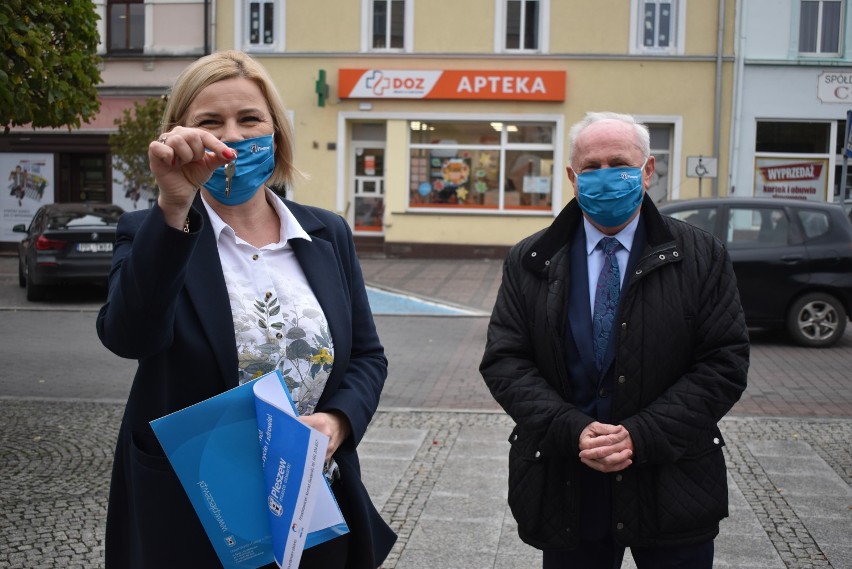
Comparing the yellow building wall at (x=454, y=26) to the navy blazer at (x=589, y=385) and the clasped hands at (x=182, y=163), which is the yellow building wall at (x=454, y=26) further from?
the clasped hands at (x=182, y=163)

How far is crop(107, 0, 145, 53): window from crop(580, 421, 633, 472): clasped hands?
2375cm

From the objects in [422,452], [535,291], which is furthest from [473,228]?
[535,291]

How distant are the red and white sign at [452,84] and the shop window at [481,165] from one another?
2.35 ft

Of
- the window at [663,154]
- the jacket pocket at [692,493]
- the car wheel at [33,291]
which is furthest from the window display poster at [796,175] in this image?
the jacket pocket at [692,493]

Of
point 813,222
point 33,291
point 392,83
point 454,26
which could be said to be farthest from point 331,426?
point 454,26

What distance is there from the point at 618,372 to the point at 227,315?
47.6 inches

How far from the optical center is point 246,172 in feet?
7.86

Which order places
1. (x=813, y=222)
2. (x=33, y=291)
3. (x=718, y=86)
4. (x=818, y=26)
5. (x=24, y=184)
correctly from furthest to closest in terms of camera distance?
(x=24, y=184), (x=818, y=26), (x=718, y=86), (x=33, y=291), (x=813, y=222)

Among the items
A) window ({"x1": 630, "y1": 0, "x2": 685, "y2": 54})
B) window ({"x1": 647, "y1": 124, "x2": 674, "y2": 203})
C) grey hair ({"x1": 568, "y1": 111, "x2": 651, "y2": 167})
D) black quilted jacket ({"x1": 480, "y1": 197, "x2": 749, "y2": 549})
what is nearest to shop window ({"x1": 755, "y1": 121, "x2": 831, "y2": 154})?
window ({"x1": 647, "y1": 124, "x2": 674, "y2": 203})

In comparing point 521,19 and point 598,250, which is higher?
point 521,19

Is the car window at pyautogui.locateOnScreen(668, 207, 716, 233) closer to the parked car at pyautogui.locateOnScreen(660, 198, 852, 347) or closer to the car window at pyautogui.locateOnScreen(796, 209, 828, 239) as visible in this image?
the parked car at pyautogui.locateOnScreen(660, 198, 852, 347)

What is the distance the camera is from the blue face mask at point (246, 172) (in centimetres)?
238

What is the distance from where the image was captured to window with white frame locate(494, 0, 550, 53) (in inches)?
910

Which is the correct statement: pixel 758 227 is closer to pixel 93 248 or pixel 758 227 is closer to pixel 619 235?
pixel 619 235
